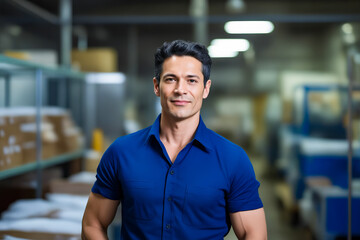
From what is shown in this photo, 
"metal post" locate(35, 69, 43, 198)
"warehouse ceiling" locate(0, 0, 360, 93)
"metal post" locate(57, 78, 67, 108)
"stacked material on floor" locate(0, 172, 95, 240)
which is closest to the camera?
"stacked material on floor" locate(0, 172, 95, 240)

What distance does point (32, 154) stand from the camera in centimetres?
317

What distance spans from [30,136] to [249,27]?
2479 millimetres

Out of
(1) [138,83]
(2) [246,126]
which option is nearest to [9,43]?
(1) [138,83]

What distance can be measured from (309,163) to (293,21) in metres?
1.46

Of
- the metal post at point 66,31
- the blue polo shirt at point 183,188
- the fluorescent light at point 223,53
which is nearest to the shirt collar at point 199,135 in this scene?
the blue polo shirt at point 183,188

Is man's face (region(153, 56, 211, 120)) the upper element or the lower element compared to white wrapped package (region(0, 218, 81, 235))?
upper

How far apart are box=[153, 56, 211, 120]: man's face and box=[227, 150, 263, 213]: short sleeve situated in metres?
0.25

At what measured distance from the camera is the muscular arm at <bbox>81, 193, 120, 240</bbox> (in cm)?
151

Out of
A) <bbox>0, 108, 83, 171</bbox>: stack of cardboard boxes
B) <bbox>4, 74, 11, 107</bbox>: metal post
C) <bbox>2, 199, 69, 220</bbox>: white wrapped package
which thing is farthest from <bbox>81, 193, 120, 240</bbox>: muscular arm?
<bbox>4, 74, 11, 107</bbox>: metal post

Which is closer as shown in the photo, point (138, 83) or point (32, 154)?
point (32, 154)

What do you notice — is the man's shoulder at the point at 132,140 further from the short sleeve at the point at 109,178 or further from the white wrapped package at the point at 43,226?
the white wrapped package at the point at 43,226

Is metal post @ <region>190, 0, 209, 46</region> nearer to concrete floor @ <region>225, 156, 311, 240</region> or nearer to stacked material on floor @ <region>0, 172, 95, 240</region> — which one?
concrete floor @ <region>225, 156, 311, 240</region>

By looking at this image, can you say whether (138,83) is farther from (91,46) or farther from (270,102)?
(270,102)

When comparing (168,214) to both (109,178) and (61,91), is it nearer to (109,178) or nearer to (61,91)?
(109,178)
